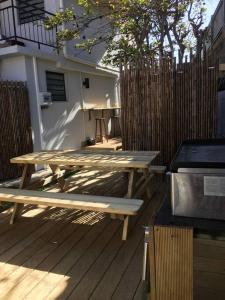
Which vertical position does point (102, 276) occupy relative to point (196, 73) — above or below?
below

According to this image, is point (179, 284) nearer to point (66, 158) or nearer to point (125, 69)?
point (66, 158)

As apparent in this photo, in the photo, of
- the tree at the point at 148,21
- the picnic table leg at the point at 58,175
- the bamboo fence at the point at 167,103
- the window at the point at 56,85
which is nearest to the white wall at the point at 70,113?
the window at the point at 56,85

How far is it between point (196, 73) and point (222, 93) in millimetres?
1344

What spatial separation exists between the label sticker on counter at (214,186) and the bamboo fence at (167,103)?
3.45 m

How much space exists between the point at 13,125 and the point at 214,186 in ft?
16.7

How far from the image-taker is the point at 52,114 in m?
7.02

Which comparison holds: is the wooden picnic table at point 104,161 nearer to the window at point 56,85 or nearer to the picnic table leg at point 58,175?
the picnic table leg at point 58,175

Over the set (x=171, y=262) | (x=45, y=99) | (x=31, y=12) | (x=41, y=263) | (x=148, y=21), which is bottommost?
(x=41, y=263)

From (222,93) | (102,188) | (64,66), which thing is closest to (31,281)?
(102,188)

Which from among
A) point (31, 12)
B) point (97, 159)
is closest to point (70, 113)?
point (31, 12)

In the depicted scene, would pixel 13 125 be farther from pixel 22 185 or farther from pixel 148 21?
pixel 148 21

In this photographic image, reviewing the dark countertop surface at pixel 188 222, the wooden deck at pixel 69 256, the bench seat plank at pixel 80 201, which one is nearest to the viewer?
the dark countertop surface at pixel 188 222

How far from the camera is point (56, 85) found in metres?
7.35

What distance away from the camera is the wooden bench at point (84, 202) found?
2709 millimetres
